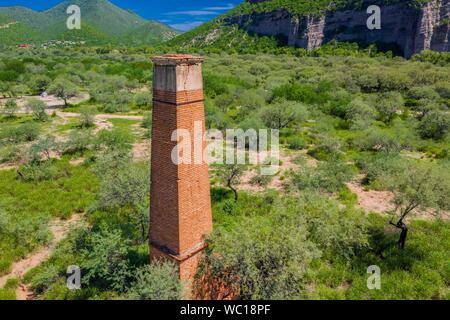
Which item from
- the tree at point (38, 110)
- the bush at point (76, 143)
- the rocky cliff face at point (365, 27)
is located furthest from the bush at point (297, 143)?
the rocky cliff face at point (365, 27)

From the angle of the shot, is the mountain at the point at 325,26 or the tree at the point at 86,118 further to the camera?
the mountain at the point at 325,26

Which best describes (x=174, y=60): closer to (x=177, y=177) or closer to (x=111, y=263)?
(x=177, y=177)

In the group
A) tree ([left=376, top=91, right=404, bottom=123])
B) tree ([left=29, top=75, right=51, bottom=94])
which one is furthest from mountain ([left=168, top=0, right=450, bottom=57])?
tree ([left=29, top=75, right=51, bottom=94])

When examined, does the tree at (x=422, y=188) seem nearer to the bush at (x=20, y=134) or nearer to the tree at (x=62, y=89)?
the bush at (x=20, y=134)

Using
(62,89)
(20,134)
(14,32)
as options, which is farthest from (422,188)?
(14,32)

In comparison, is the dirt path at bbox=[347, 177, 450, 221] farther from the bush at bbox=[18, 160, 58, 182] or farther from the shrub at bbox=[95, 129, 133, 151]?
the bush at bbox=[18, 160, 58, 182]

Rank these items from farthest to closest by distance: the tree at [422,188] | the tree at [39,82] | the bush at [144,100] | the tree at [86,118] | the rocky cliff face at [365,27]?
the rocky cliff face at [365,27] → the tree at [39,82] → the bush at [144,100] → the tree at [86,118] → the tree at [422,188]

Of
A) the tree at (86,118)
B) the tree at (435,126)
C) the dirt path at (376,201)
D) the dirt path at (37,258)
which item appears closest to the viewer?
the dirt path at (37,258)
